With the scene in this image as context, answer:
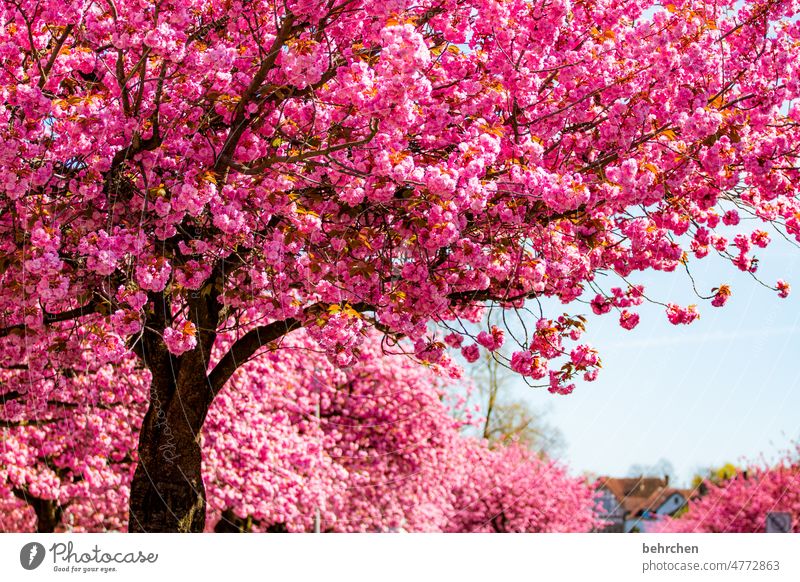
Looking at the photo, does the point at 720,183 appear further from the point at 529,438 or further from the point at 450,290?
the point at 529,438

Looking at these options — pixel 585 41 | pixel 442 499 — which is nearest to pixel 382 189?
pixel 585 41

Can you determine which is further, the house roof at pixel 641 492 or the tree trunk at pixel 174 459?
the house roof at pixel 641 492

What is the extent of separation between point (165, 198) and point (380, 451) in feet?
43.8

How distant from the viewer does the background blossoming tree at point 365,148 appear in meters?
6.57

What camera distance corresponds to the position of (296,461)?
17.5 meters

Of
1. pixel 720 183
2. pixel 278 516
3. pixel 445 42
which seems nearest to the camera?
pixel 720 183

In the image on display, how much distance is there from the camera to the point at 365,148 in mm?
6398

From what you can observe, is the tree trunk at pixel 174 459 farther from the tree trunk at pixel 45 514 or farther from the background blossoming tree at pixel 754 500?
the background blossoming tree at pixel 754 500
